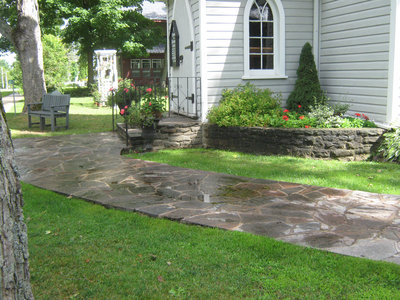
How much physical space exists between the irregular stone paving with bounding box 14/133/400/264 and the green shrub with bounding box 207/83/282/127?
78.5 inches

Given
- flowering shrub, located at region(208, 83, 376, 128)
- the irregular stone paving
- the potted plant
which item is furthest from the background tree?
flowering shrub, located at region(208, 83, 376, 128)

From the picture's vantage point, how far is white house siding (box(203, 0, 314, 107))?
8.85 meters

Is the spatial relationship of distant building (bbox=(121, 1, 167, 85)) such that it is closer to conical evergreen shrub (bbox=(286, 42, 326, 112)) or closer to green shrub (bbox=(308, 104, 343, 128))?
conical evergreen shrub (bbox=(286, 42, 326, 112))

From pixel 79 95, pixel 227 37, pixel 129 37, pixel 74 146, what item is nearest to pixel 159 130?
pixel 74 146

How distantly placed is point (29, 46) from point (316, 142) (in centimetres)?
1055

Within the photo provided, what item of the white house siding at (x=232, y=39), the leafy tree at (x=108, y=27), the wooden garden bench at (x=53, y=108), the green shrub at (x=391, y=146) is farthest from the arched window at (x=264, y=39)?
the leafy tree at (x=108, y=27)

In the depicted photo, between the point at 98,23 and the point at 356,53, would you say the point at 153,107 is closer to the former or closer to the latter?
the point at 356,53

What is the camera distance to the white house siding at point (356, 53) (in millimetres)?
7770

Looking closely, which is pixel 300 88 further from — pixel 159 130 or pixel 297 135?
pixel 159 130

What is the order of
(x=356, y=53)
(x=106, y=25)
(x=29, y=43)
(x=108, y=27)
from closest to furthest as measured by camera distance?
1. (x=356, y=53)
2. (x=29, y=43)
3. (x=106, y=25)
4. (x=108, y=27)

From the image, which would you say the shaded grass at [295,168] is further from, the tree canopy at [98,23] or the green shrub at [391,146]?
the tree canopy at [98,23]

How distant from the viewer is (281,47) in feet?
30.4

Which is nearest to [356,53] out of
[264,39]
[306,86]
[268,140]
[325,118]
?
[306,86]

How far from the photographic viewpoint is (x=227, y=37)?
8.95 metres
